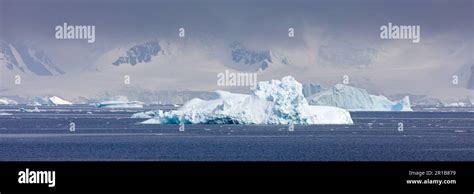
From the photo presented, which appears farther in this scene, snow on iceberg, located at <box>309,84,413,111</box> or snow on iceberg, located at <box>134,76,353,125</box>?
snow on iceberg, located at <box>309,84,413,111</box>

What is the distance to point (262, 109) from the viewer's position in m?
72.6

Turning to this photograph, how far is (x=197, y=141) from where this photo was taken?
59.6 m

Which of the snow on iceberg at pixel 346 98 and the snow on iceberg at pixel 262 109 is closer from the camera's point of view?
the snow on iceberg at pixel 262 109

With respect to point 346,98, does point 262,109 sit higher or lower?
lower

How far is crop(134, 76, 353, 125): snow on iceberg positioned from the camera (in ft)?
216

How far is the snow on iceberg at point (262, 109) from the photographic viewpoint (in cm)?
6575

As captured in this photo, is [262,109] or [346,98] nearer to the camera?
[262,109]
